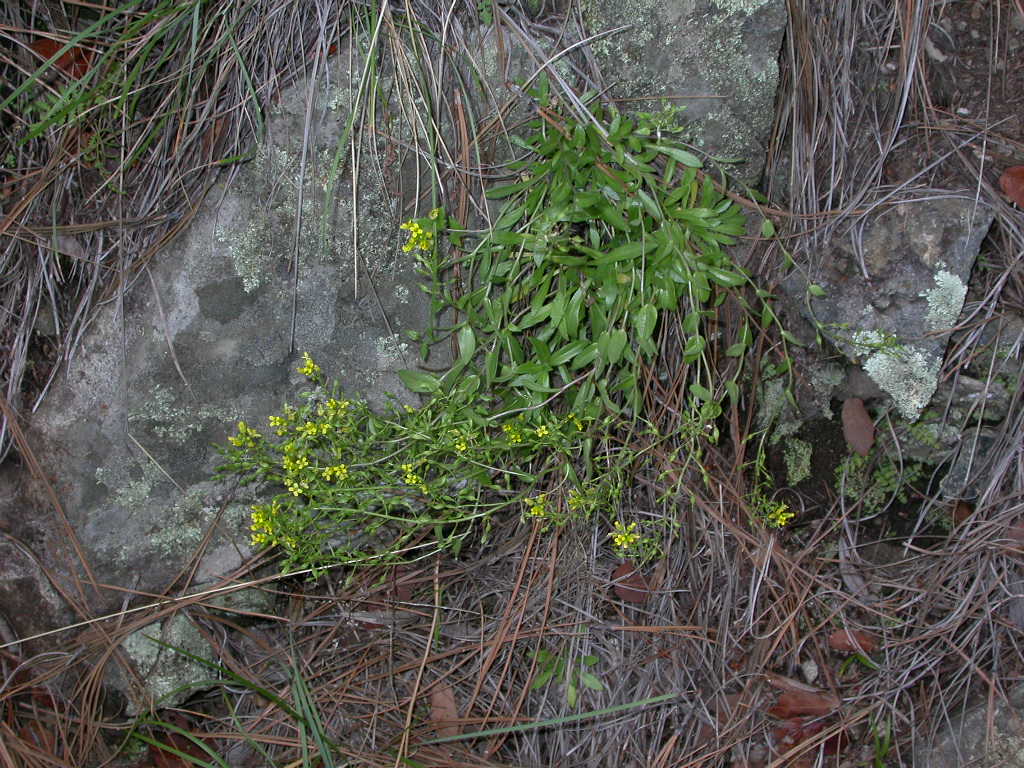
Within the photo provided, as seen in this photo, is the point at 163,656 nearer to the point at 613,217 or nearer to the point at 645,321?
the point at 645,321

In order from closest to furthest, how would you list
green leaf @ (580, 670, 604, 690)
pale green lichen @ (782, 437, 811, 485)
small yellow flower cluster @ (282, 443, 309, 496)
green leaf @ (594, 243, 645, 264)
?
green leaf @ (594, 243, 645, 264) < small yellow flower cluster @ (282, 443, 309, 496) < green leaf @ (580, 670, 604, 690) < pale green lichen @ (782, 437, 811, 485)

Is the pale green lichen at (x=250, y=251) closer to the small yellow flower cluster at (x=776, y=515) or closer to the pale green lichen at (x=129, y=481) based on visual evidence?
the pale green lichen at (x=129, y=481)

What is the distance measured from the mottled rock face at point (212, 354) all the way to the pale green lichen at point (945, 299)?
65.5 inches

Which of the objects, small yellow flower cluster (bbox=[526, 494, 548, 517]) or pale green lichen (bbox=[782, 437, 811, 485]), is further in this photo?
pale green lichen (bbox=[782, 437, 811, 485])

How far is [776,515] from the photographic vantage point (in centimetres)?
252

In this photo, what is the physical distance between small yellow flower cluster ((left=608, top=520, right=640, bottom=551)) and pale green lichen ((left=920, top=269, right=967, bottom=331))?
1178 mm

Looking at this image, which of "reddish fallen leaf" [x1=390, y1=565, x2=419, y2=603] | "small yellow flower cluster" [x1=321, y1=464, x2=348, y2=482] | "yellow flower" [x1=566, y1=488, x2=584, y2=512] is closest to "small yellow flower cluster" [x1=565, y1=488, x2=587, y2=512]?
"yellow flower" [x1=566, y1=488, x2=584, y2=512]

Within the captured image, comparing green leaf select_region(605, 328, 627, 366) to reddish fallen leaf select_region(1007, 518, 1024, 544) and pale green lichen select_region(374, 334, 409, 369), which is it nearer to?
pale green lichen select_region(374, 334, 409, 369)

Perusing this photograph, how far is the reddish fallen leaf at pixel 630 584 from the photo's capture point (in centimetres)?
252

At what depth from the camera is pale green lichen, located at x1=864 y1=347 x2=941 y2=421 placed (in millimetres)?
2410

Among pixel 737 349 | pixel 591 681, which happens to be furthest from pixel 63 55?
pixel 591 681

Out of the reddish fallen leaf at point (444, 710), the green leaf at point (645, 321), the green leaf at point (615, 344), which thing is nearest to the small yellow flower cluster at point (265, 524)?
→ the reddish fallen leaf at point (444, 710)

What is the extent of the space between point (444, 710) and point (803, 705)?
3.93 feet

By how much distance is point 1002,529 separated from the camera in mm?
2418
